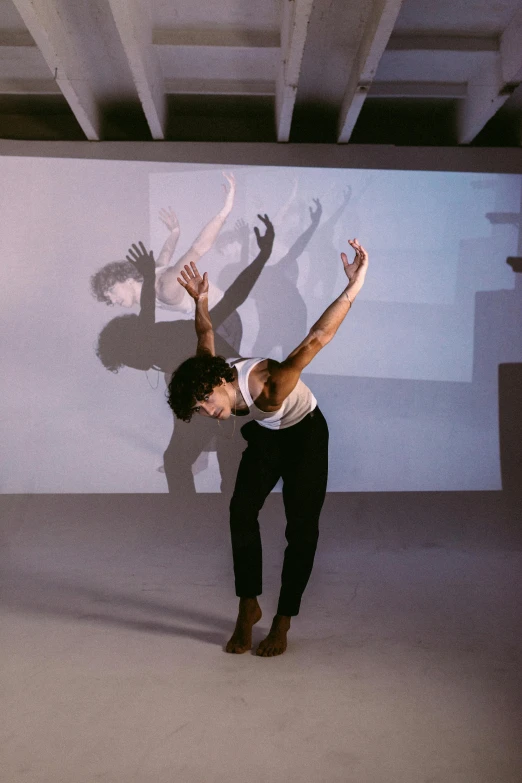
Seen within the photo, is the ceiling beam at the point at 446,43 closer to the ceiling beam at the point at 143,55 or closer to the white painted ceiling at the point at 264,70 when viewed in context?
the white painted ceiling at the point at 264,70

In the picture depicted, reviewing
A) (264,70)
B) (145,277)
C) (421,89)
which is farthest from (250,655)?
A: (421,89)

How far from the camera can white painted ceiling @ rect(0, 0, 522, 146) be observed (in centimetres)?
279

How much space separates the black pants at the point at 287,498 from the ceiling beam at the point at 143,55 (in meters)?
1.80

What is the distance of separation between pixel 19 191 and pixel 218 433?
1.86 metres

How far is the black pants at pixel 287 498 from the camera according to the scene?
225cm

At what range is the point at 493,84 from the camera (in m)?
3.16

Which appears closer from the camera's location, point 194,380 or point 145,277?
point 194,380

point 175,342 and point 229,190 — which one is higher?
point 229,190

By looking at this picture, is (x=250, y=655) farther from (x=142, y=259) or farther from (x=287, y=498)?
(x=142, y=259)

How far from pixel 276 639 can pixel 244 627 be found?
12 cm

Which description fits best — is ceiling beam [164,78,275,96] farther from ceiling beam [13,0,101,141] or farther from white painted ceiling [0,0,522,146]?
ceiling beam [13,0,101,141]

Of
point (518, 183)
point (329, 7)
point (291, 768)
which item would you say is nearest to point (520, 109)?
point (518, 183)

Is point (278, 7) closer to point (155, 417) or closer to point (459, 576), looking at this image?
point (155, 417)

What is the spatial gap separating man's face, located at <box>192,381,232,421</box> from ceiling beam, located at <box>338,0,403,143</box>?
1678mm
